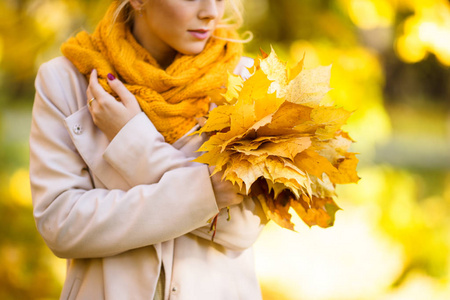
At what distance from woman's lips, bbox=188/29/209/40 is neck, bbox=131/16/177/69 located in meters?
0.15

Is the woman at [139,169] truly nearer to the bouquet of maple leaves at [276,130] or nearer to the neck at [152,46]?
the neck at [152,46]

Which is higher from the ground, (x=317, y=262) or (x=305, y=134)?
(x=305, y=134)

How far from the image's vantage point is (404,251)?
12.1 ft

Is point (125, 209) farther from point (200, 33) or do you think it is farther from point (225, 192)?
point (200, 33)

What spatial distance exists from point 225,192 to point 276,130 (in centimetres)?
24

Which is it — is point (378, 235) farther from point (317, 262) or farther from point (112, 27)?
point (112, 27)

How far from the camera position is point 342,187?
4027 millimetres

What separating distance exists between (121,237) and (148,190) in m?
0.14

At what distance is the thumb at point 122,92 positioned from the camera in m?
1.45

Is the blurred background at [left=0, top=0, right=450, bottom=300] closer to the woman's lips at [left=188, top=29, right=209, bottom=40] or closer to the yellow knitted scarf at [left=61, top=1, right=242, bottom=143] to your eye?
the yellow knitted scarf at [left=61, top=1, right=242, bottom=143]

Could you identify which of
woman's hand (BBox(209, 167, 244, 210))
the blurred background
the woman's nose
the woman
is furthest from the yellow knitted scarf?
the blurred background

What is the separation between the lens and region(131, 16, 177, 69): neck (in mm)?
1595

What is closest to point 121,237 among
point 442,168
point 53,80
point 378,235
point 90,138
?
point 90,138

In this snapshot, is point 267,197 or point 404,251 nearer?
point 267,197
